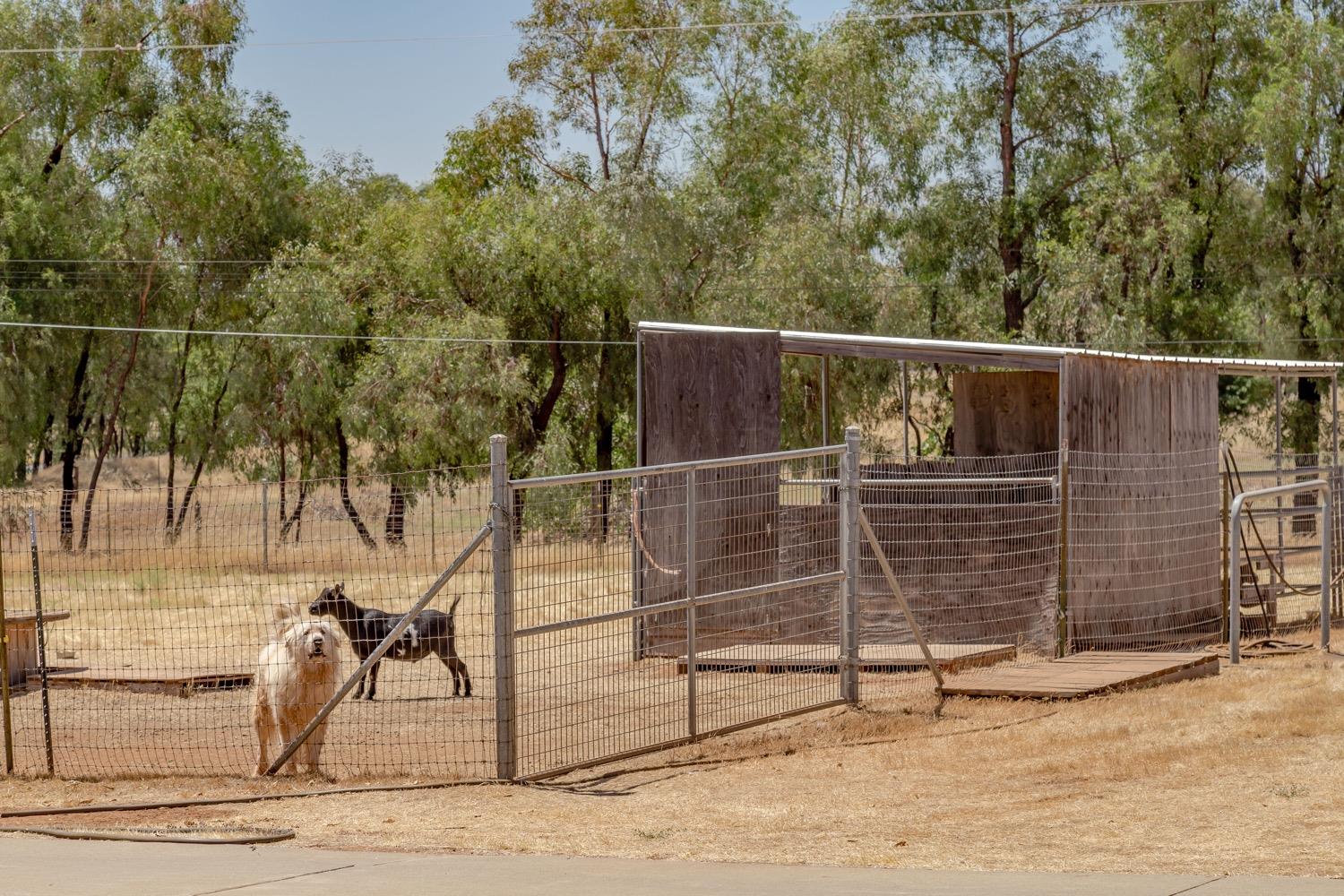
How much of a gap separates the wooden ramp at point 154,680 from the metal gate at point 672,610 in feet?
8.64

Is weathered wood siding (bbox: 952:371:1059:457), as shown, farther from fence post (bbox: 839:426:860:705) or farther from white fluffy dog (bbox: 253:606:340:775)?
white fluffy dog (bbox: 253:606:340:775)

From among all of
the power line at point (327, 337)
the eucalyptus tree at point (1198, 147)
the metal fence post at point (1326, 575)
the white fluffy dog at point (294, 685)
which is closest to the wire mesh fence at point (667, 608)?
the white fluffy dog at point (294, 685)

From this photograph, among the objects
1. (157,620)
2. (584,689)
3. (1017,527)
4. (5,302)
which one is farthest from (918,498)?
(5,302)

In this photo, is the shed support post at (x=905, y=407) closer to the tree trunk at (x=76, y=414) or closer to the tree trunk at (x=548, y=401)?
the tree trunk at (x=548, y=401)

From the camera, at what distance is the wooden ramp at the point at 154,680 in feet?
45.1

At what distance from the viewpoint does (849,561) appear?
37.9ft

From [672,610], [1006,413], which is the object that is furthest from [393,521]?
[1006,413]

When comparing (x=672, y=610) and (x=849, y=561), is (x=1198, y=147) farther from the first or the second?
(x=672, y=610)

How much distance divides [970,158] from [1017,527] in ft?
75.8

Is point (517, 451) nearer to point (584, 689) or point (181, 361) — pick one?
point (181, 361)

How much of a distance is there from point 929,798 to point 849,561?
10.1ft

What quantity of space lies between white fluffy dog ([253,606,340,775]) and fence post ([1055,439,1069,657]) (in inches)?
256

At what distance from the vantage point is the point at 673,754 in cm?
1023

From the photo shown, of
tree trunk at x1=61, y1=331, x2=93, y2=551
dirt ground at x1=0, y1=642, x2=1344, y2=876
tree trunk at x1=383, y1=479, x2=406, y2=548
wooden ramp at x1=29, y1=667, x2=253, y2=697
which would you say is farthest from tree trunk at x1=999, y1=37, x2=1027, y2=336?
dirt ground at x1=0, y1=642, x2=1344, y2=876
